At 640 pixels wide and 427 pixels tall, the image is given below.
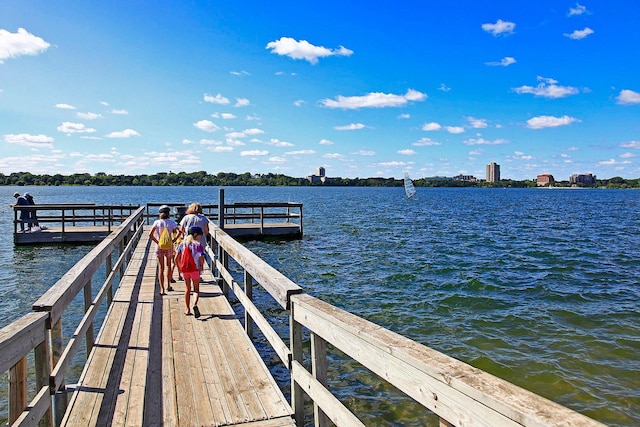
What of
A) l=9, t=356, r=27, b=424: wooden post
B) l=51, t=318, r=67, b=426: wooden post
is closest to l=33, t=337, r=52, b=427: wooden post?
l=51, t=318, r=67, b=426: wooden post

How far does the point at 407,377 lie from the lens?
205 centimetres

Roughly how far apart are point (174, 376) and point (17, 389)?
1889mm

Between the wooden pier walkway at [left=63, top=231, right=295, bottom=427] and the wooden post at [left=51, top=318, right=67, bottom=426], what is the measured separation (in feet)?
0.26

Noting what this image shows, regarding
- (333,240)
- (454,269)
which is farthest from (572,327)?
(333,240)

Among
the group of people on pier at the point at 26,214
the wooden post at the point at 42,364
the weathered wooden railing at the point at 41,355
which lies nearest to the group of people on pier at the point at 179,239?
the weathered wooden railing at the point at 41,355

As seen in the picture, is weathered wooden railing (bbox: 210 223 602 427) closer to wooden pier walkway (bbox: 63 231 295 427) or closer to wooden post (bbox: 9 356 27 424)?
wooden pier walkway (bbox: 63 231 295 427)

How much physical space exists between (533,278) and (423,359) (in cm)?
1389

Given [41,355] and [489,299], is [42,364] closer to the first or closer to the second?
[41,355]

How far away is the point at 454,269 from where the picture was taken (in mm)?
15484

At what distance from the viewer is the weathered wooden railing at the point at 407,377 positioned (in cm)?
148

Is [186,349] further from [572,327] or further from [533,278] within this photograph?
[533,278]

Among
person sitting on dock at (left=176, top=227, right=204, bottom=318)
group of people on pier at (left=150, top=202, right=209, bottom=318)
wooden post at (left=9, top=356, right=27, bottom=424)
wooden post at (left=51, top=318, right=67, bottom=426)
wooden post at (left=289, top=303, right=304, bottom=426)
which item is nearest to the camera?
A: wooden post at (left=9, top=356, right=27, bottom=424)

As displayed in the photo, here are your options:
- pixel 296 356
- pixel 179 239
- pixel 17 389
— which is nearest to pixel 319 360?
pixel 296 356

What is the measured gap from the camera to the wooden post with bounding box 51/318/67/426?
10.7ft
